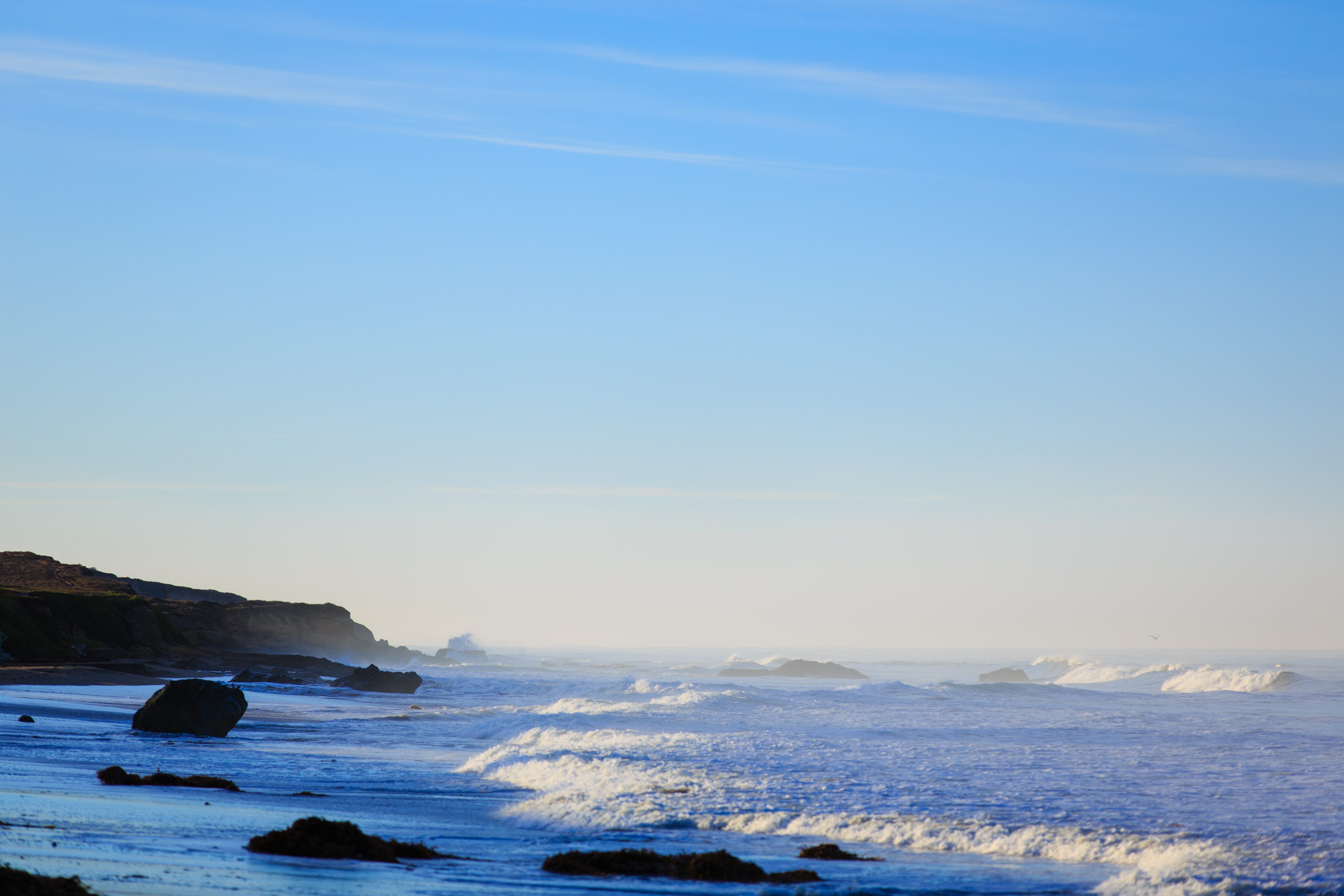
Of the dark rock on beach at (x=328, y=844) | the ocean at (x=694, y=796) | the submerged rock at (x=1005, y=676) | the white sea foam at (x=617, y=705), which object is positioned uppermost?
the dark rock on beach at (x=328, y=844)

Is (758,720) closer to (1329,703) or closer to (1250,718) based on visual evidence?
(1250,718)

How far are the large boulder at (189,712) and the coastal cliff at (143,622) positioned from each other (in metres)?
26.0

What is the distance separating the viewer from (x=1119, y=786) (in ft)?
55.0

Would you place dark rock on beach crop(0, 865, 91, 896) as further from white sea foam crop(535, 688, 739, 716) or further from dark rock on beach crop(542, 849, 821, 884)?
white sea foam crop(535, 688, 739, 716)

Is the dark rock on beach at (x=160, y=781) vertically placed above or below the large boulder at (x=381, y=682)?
above

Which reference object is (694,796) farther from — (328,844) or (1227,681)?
(1227,681)

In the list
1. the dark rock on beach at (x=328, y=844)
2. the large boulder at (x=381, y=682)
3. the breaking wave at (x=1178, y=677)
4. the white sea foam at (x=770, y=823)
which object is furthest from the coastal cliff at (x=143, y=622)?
the breaking wave at (x=1178, y=677)

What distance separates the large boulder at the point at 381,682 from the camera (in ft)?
154

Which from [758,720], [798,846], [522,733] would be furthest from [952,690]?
[798,846]

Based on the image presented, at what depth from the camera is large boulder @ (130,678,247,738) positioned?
69.3 feet

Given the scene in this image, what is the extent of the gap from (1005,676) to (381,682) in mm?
51526

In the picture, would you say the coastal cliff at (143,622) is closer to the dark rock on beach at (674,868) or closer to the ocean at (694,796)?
the ocean at (694,796)

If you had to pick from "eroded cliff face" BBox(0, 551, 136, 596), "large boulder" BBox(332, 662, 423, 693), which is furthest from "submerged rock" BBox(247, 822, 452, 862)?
"eroded cliff face" BBox(0, 551, 136, 596)

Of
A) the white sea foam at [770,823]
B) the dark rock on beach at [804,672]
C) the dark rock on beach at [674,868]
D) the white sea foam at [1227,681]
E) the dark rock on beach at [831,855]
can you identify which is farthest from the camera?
the dark rock on beach at [804,672]
